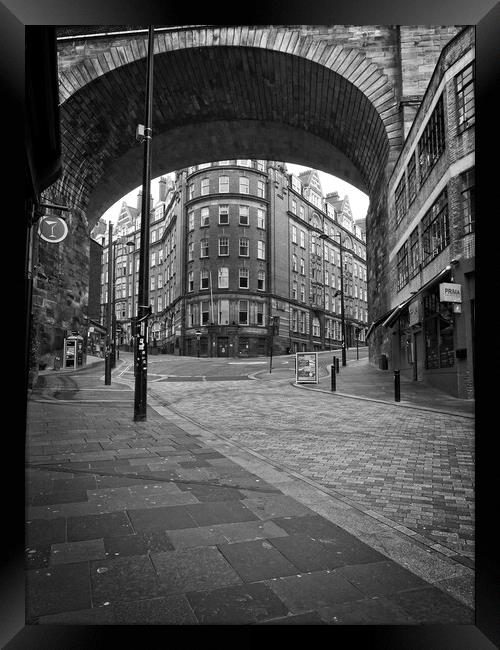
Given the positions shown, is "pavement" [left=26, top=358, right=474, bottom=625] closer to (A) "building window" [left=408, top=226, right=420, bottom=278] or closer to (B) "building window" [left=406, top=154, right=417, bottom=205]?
(A) "building window" [left=408, top=226, right=420, bottom=278]

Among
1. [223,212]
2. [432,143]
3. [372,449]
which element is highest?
[223,212]

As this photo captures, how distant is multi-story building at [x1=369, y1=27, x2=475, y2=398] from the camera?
2.32m

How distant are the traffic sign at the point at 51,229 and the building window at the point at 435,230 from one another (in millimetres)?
3231

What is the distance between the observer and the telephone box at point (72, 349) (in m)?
3.62

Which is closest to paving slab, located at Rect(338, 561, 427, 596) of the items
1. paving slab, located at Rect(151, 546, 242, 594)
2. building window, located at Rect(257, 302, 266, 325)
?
paving slab, located at Rect(151, 546, 242, 594)

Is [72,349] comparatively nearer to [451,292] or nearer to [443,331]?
[451,292]

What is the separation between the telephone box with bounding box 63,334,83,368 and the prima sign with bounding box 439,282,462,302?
323 cm

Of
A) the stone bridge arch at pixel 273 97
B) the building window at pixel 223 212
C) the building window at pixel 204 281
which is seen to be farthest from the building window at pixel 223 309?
the stone bridge arch at pixel 273 97

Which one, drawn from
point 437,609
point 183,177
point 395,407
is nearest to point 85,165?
point 437,609

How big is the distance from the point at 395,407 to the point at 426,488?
5.90 metres

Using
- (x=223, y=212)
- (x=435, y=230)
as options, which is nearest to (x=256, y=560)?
(x=435, y=230)

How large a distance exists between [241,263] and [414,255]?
1880 cm

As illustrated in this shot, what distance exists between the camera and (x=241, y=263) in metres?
26.3
